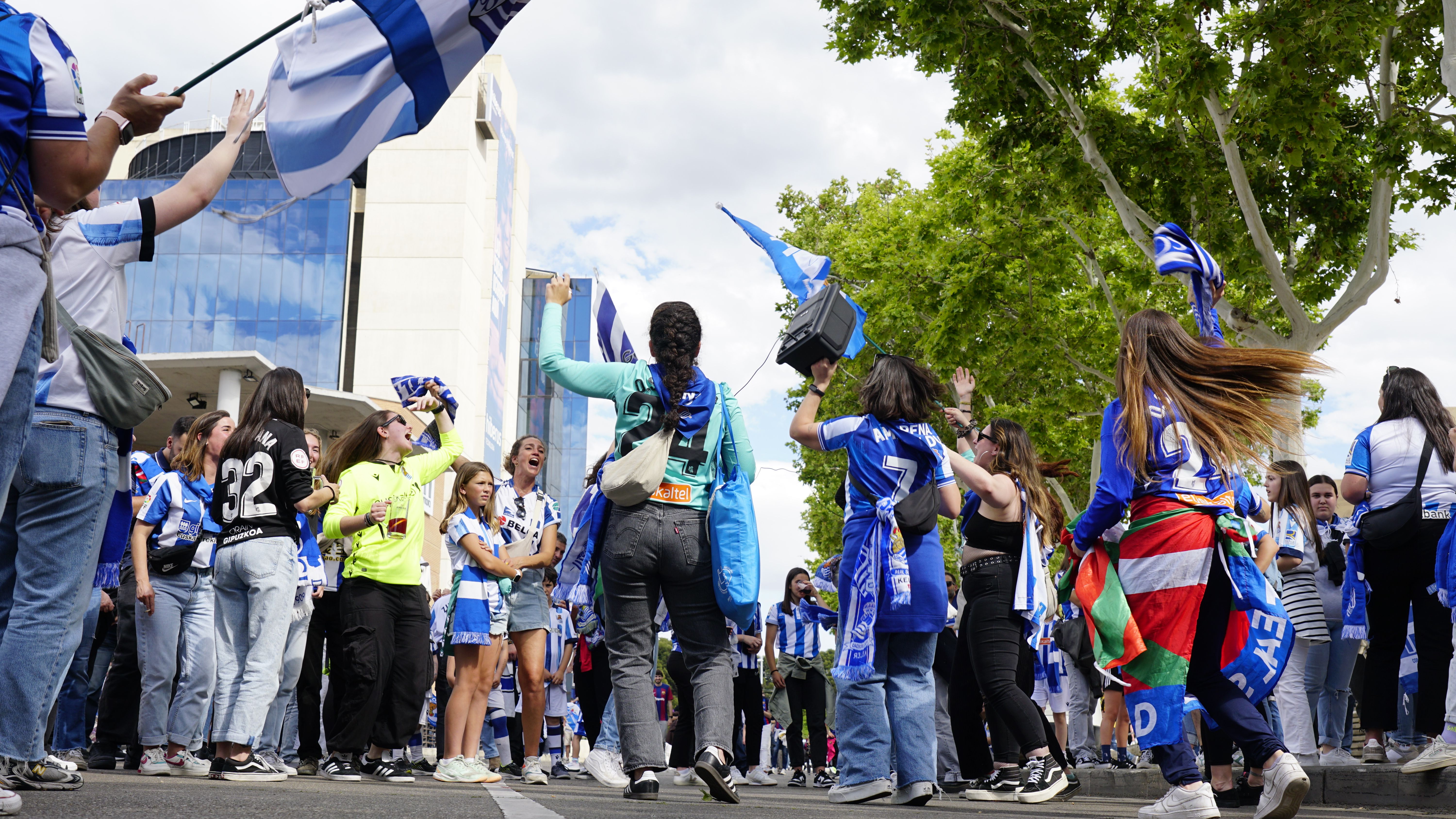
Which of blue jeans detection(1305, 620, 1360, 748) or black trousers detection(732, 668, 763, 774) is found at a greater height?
blue jeans detection(1305, 620, 1360, 748)

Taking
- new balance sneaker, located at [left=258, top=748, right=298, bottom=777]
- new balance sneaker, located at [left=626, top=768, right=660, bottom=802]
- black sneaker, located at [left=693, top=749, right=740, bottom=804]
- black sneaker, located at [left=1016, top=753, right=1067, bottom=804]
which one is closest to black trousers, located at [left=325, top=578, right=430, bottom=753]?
new balance sneaker, located at [left=258, top=748, right=298, bottom=777]

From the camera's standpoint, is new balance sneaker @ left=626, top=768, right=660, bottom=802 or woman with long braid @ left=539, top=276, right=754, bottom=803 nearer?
new balance sneaker @ left=626, top=768, right=660, bottom=802

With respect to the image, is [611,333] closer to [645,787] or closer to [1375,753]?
[645,787]

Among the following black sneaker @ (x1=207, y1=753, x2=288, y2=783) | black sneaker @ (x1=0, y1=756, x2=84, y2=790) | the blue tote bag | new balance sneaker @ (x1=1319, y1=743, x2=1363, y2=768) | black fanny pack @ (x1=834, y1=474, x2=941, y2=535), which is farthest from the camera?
new balance sneaker @ (x1=1319, y1=743, x2=1363, y2=768)

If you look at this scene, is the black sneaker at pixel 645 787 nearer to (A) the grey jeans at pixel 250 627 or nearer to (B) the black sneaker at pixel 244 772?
(B) the black sneaker at pixel 244 772

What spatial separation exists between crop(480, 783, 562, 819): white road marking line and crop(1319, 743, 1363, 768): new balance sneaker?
4.72 m

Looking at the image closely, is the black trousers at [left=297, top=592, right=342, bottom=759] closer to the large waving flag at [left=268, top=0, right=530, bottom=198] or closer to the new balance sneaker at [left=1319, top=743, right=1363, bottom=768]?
the large waving flag at [left=268, top=0, right=530, bottom=198]

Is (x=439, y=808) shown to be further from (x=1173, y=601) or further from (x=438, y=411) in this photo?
(x=438, y=411)

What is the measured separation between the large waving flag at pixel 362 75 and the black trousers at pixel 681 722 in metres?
5.06

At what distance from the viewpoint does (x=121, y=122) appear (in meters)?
3.74

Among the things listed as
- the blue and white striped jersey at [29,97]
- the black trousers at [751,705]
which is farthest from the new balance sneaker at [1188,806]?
the black trousers at [751,705]

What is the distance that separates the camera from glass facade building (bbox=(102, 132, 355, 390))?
2272 inches

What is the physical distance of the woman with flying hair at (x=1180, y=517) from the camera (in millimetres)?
4582

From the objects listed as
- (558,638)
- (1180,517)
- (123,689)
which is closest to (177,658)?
(123,689)
